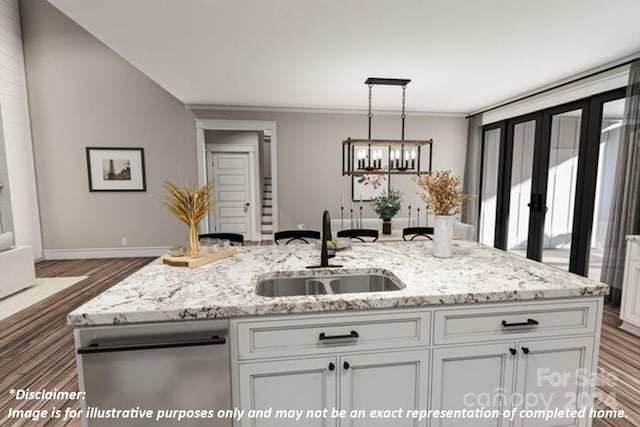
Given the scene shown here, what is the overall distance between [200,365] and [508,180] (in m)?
5.31

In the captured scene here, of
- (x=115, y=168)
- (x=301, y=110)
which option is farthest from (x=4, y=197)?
(x=301, y=110)

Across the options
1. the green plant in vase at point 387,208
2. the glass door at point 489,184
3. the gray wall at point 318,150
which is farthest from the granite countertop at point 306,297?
the glass door at point 489,184

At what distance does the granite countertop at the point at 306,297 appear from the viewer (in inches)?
49.8

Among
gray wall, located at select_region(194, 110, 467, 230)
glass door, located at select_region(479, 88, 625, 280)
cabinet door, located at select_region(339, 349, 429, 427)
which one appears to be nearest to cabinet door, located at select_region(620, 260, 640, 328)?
glass door, located at select_region(479, 88, 625, 280)

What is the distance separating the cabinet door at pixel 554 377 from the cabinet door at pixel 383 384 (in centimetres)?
48

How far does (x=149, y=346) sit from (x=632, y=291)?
378cm

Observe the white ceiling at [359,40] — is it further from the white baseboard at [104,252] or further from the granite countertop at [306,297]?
the white baseboard at [104,252]

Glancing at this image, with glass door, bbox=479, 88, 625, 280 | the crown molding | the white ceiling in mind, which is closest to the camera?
the white ceiling

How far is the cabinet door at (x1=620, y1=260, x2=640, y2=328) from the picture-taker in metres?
2.78

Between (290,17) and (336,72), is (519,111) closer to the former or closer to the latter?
(336,72)

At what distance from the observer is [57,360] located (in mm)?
2545

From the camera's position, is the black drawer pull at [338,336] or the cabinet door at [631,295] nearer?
the black drawer pull at [338,336]

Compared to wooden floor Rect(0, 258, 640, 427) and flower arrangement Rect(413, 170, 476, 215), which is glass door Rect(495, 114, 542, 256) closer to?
wooden floor Rect(0, 258, 640, 427)

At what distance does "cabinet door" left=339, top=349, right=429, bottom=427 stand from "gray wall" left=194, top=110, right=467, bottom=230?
4423mm
